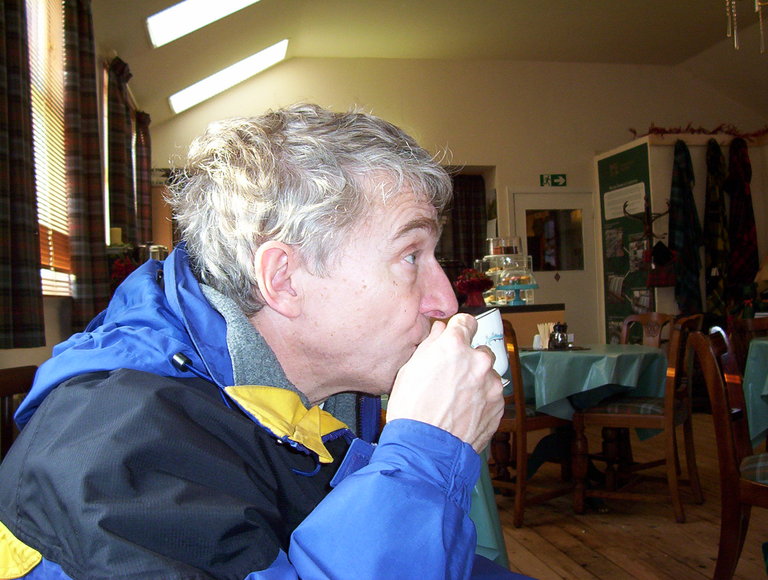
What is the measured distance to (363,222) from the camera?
→ 2.95 feet

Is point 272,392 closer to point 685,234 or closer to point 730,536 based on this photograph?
point 730,536

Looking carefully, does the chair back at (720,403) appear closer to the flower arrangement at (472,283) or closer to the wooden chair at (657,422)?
the wooden chair at (657,422)

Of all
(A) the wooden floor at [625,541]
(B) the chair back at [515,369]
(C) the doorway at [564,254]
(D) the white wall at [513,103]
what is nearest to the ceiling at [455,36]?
(D) the white wall at [513,103]

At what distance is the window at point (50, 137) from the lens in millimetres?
3727

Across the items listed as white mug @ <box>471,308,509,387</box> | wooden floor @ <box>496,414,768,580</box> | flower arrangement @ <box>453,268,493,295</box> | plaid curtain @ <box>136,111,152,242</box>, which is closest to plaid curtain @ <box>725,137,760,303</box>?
flower arrangement @ <box>453,268,493,295</box>

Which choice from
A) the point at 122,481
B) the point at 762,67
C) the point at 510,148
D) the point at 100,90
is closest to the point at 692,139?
the point at 762,67

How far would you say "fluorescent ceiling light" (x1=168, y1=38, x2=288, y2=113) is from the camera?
6.65 m

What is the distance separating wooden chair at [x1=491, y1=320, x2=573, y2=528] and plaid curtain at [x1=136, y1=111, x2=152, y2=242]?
424 centimetres

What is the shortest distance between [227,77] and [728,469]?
20.5 feet

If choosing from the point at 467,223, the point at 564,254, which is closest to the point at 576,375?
the point at 564,254

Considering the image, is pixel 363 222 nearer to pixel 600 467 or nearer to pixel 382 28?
pixel 600 467

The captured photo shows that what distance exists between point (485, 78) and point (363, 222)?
7.53 metres

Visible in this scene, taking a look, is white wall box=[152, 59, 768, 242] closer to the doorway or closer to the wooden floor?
the doorway

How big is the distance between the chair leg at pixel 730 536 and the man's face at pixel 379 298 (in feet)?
5.56
